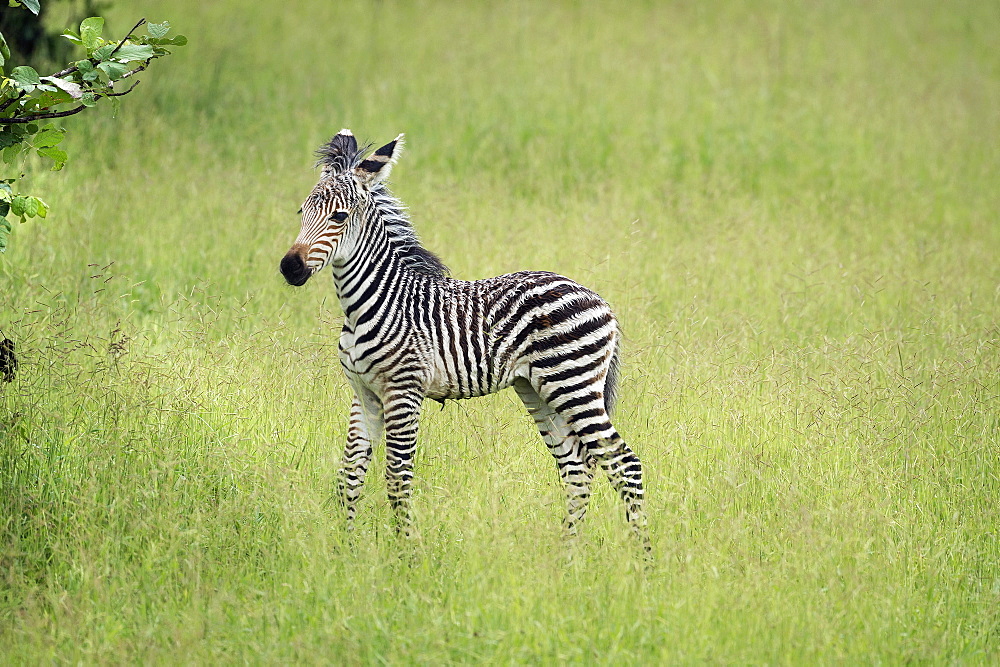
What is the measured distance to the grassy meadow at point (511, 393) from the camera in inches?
189

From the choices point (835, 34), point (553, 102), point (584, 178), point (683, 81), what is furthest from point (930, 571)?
point (835, 34)

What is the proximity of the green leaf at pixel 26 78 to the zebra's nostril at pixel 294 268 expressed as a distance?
1430 millimetres

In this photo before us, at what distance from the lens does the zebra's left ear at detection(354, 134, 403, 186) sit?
5.73m

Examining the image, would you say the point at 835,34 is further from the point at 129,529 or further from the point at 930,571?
the point at 129,529

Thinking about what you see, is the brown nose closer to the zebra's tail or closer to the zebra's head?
the zebra's head

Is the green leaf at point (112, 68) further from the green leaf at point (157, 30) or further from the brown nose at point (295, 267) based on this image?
the brown nose at point (295, 267)

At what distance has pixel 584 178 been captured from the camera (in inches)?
481

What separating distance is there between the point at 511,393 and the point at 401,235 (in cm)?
218

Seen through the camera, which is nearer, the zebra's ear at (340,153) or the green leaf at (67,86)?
the green leaf at (67,86)

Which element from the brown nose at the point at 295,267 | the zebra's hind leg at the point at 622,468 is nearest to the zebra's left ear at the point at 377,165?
the brown nose at the point at 295,267

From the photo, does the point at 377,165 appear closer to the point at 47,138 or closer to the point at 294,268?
the point at 294,268

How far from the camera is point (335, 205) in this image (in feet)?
18.2

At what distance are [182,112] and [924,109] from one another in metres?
10.7

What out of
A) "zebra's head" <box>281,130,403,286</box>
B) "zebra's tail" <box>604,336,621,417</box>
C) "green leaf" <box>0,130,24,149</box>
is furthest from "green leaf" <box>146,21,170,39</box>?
"zebra's tail" <box>604,336,621,417</box>
